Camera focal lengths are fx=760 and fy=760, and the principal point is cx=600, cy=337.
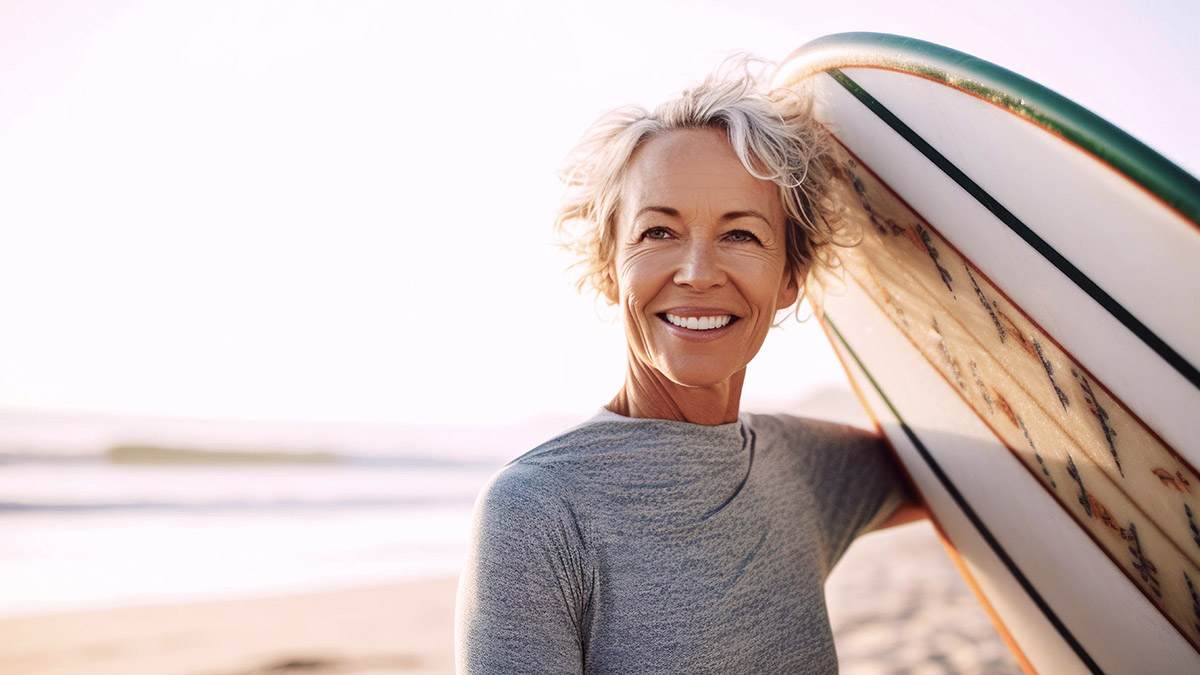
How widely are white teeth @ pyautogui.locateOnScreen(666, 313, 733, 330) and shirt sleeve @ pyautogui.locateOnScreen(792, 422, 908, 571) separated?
557 millimetres

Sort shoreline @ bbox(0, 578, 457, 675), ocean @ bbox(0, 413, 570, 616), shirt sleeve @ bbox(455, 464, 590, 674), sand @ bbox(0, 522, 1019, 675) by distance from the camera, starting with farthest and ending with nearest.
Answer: ocean @ bbox(0, 413, 570, 616) < shoreline @ bbox(0, 578, 457, 675) < sand @ bbox(0, 522, 1019, 675) < shirt sleeve @ bbox(455, 464, 590, 674)

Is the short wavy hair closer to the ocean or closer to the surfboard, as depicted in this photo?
the surfboard

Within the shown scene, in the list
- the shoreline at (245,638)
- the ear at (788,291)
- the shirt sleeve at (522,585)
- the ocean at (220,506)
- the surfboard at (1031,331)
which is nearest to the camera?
the surfboard at (1031,331)

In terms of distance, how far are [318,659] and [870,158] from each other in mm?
4614

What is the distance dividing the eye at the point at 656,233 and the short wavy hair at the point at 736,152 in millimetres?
135

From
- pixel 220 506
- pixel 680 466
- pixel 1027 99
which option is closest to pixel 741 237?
pixel 680 466

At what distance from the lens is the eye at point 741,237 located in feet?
5.04

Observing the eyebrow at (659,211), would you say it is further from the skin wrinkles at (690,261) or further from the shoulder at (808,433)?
the shoulder at (808,433)

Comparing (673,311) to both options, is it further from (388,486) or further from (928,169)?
(388,486)

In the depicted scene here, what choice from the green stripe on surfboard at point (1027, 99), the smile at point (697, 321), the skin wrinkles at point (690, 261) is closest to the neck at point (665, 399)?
the skin wrinkles at point (690, 261)

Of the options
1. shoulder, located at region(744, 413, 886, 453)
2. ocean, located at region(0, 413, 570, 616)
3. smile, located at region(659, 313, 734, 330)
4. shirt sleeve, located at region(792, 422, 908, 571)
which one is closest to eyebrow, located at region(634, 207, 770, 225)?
smile, located at region(659, 313, 734, 330)

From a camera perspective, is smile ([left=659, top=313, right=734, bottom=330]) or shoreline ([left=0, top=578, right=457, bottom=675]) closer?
smile ([left=659, top=313, right=734, bottom=330])

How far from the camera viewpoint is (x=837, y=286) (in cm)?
212

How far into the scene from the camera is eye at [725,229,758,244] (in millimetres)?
1537
